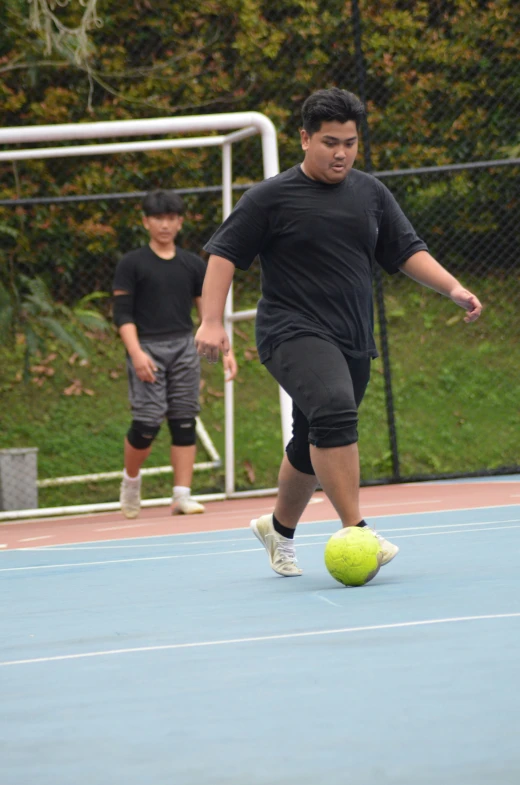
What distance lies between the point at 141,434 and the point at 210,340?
3.72 m

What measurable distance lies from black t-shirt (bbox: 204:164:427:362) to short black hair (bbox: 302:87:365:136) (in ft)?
0.71

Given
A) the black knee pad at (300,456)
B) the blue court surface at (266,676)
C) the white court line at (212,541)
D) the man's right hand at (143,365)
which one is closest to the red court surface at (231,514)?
the white court line at (212,541)

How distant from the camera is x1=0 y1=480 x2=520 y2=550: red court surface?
7441 mm

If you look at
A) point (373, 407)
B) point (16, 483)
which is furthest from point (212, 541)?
point (373, 407)

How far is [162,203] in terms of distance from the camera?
317 inches

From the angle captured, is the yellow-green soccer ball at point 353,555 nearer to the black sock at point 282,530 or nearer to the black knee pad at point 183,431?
the black sock at point 282,530

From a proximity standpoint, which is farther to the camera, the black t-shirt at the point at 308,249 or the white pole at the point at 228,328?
the white pole at the point at 228,328

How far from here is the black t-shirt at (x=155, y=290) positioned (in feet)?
27.3

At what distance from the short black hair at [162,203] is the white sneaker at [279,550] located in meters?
3.44

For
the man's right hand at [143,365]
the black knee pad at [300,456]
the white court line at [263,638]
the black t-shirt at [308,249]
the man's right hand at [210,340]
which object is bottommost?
the white court line at [263,638]

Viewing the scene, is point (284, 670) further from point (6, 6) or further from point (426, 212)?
point (426, 212)

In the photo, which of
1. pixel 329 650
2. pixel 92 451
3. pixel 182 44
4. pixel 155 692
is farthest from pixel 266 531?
pixel 182 44

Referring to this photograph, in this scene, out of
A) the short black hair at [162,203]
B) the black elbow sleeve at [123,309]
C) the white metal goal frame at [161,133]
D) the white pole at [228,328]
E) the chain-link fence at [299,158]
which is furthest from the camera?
the chain-link fence at [299,158]

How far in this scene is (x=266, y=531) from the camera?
5.05 m
